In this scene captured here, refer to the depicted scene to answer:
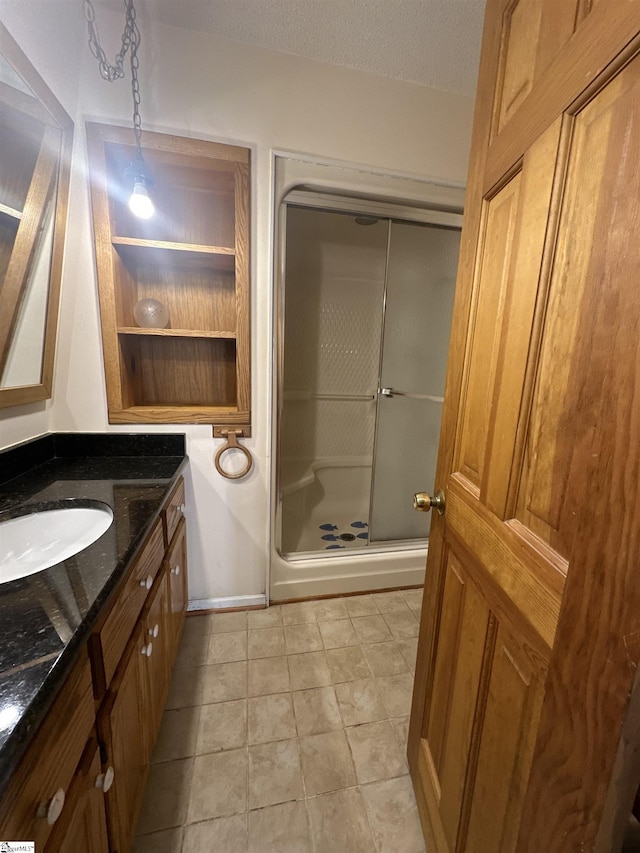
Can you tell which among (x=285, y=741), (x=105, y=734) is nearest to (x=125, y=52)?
(x=105, y=734)

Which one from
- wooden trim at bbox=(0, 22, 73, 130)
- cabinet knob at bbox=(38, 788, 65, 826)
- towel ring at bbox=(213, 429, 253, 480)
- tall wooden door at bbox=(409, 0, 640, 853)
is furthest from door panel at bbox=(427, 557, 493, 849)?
wooden trim at bbox=(0, 22, 73, 130)

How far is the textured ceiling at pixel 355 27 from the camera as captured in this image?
3.88 feet

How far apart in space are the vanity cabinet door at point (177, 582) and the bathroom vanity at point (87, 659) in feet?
0.05

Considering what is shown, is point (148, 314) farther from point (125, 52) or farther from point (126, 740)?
point (126, 740)

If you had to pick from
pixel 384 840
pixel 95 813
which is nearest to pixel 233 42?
pixel 95 813

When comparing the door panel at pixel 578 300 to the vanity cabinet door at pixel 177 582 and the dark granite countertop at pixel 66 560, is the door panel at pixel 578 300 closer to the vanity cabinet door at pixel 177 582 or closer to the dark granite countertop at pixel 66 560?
the dark granite countertop at pixel 66 560

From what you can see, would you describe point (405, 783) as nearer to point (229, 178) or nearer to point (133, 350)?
point (133, 350)

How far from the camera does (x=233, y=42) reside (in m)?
1.31

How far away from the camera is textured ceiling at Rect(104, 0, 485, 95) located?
3.88 ft

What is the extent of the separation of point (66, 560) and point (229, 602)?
1.24 m

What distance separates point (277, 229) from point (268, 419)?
86 cm

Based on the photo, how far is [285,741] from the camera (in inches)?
46.6

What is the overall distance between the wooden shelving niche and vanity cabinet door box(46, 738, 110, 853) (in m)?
1.17

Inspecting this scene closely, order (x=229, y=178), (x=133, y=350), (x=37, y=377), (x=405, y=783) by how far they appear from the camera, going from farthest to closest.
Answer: (x=133, y=350), (x=229, y=178), (x=37, y=377), (x=405, y=783)
